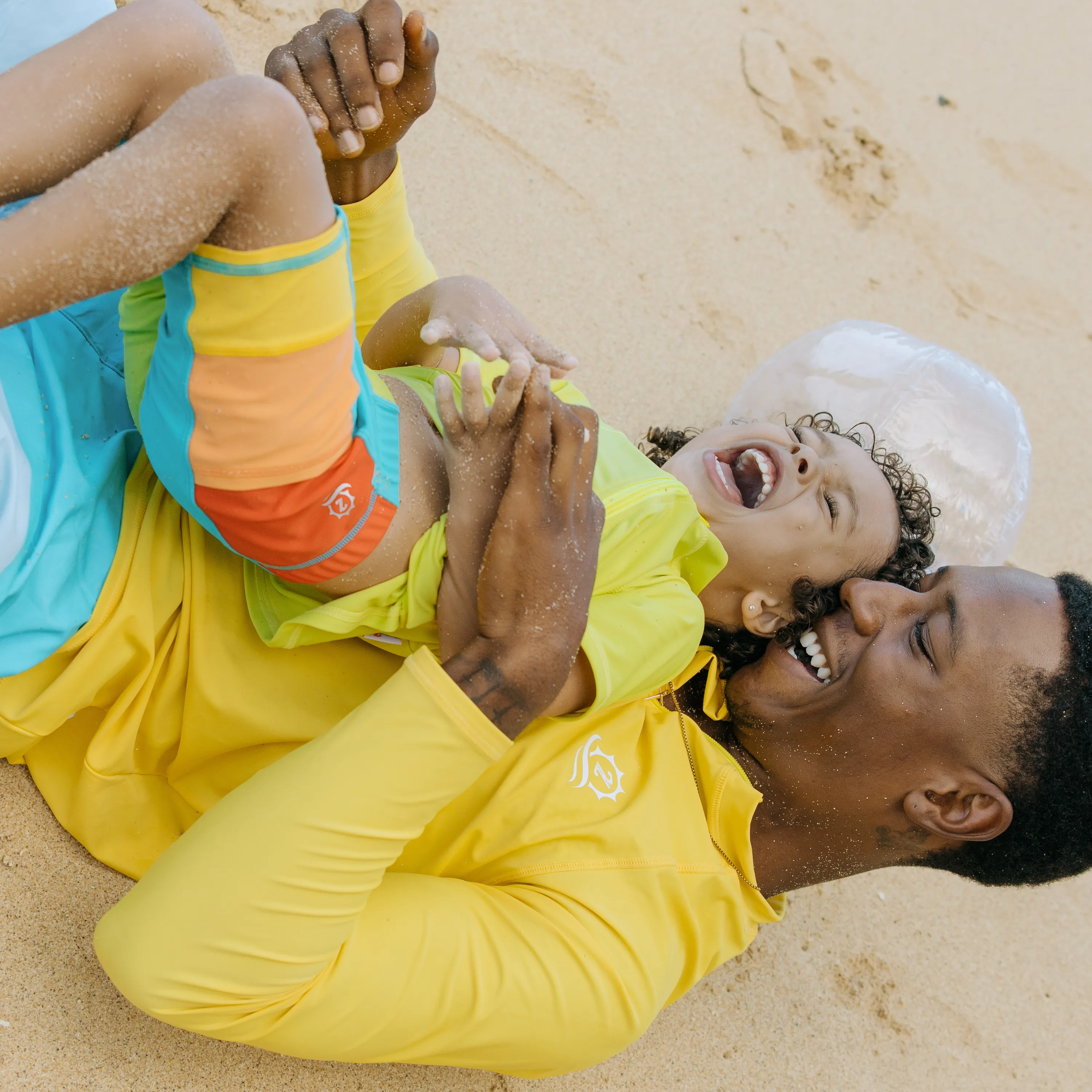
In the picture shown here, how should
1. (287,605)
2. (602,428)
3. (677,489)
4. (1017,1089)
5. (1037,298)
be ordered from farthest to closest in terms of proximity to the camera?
(1037,298)
(1017,1089)
(602,428)
(677,489)
(287,605)

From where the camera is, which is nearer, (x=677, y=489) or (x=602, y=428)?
(x=677, y=489)

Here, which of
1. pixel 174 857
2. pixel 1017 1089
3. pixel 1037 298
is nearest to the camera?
pixel 174 857

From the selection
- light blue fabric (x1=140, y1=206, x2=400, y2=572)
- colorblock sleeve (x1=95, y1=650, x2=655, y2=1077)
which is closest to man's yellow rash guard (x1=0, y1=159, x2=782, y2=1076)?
colorblock sleeve (x1=95, y1=650, x2=655, y2=1077)

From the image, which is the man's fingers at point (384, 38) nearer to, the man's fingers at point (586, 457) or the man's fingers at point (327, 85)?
the man's fingers at point (327, 85)

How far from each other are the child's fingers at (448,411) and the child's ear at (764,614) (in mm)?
827

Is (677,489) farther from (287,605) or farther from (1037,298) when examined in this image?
(1037,298)

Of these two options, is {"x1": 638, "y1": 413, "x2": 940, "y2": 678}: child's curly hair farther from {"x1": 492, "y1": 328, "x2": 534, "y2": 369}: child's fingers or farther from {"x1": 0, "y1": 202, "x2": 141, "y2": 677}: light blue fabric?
{"x1": 0, "y1": 202, "x2": 141, "y2": 677}: light blue fabric

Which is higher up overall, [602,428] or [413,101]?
[413,101]

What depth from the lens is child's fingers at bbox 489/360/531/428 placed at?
1416 millimetres

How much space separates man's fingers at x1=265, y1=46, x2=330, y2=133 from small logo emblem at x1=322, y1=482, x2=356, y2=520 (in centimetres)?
67

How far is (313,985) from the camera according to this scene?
1476 mm

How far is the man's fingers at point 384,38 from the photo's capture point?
1.68 meters

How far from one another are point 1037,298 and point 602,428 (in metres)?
2.73

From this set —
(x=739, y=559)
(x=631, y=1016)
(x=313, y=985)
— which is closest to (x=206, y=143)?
(x=313, y=985)
